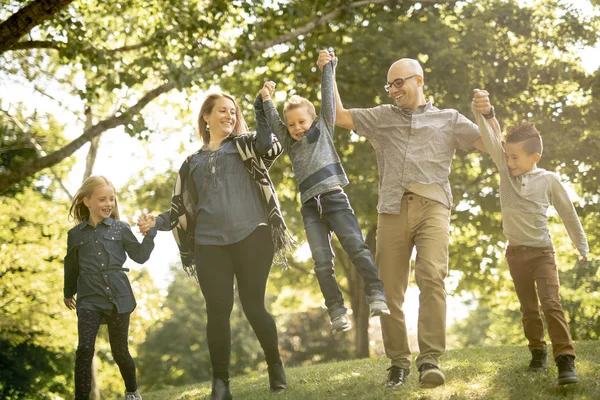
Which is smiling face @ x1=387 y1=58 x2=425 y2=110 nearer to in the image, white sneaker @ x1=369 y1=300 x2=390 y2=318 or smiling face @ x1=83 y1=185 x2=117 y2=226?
white sneaker @ x1=369 y1=300 x2=390 y2=318

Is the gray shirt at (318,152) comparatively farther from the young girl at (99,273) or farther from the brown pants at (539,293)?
the brown pants at (539,293)

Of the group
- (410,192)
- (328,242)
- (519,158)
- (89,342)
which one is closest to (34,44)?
(89,342)

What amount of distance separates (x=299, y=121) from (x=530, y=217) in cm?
216

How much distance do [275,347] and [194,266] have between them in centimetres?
102

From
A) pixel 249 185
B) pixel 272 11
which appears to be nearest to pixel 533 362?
pixel 249 185

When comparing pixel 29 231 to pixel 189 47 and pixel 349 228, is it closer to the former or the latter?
pixel 189 47

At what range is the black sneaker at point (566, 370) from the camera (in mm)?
5625

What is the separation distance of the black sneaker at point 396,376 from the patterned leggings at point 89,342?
94.2 inches

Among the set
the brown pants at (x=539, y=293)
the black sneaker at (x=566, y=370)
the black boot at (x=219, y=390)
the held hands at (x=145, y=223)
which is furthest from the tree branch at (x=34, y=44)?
the black sneaker at (x=566, y=370)

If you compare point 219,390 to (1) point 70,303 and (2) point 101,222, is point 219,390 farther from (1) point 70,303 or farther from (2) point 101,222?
(2) point 101,222

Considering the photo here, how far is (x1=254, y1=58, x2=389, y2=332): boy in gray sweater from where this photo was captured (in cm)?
588

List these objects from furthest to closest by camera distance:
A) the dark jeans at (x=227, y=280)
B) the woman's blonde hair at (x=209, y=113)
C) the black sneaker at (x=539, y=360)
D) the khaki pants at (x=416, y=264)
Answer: the black sneaker at (x=539, y=360) < the woman's blonde hair at (x=209, y=113) < the dark jeans at (x=227, y=280) < the khaki pants at (x=416, y=264)

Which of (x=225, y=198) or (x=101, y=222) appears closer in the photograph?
(x=225, y=198)

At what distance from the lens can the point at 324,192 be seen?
6004 mm
